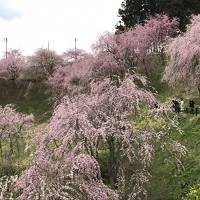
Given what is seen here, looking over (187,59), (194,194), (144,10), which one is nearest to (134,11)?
(144,10)

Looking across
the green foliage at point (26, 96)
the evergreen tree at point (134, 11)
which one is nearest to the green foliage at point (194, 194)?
the green foliage at point (26, 96)

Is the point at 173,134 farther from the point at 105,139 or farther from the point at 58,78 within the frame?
the point at 58,78

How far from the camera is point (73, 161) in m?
22.4

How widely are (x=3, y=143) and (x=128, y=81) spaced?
77.3 feet

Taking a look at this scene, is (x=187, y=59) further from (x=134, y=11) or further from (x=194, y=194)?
(x=134, y=11)

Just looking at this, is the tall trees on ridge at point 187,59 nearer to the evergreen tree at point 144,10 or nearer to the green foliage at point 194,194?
the green foliage at point 194,194

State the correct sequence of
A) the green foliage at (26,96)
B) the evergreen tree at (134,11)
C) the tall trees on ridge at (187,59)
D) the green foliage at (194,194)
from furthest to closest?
the evergreen tree at (134,11), the green foliage at (26,96), the tall trees on ridge at (187,59), the green foliage at (194,194)

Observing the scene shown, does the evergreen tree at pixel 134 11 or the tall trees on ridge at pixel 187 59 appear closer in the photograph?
the tall trees on ridge at pixel 187 59

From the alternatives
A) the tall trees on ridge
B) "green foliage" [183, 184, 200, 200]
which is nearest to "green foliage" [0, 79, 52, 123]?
the tall trees on ridge

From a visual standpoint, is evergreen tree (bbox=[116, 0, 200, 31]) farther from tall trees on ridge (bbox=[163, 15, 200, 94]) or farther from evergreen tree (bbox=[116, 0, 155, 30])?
tall trees on ridge (bbox=[163, 15, 200, 94])

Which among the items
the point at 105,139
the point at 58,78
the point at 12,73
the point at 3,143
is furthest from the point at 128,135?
the point at 12,73

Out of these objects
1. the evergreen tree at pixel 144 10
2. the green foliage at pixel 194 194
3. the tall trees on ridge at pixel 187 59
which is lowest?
the green foliage at pixel 194 194

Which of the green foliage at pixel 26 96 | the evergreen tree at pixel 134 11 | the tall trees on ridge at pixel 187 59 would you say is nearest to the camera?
the tall trees on ridge at pixel 187 59

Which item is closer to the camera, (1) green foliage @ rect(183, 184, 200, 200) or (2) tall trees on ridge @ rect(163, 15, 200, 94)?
(1) green foliage @ rect(183, 184, 200, 200)
